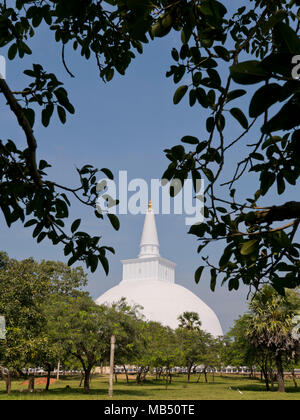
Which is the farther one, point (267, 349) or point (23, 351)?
point (267, 349)

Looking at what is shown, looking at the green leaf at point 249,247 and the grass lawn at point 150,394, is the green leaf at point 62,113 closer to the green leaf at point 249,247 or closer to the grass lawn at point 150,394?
the green leaf at point 249,247

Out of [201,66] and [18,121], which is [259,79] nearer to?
[201,66]

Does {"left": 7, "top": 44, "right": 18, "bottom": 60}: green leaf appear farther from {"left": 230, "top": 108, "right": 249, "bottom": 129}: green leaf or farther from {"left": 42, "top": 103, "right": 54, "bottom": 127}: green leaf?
{"left": 230, "top": 108, "right": 249, "bottom": 129}: green leaf

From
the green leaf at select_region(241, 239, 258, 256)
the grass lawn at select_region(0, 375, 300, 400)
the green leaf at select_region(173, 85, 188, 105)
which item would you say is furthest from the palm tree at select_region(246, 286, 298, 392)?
the green leaf at select_region(173, 85, 188, 105)

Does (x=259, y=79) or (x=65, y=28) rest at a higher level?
(x=65, y=28)

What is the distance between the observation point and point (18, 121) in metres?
2.01

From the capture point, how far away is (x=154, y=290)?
2569 inches

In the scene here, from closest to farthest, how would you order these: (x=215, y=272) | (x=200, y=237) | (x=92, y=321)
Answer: (x=200, y=237)
(x=215, y=272)
(x=92, y=321)

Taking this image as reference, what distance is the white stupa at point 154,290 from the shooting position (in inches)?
2462

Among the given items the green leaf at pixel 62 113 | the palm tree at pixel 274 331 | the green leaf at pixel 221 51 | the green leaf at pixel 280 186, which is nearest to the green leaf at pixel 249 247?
the green leaf at pixel 280 186

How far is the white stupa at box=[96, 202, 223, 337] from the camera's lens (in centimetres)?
6253
